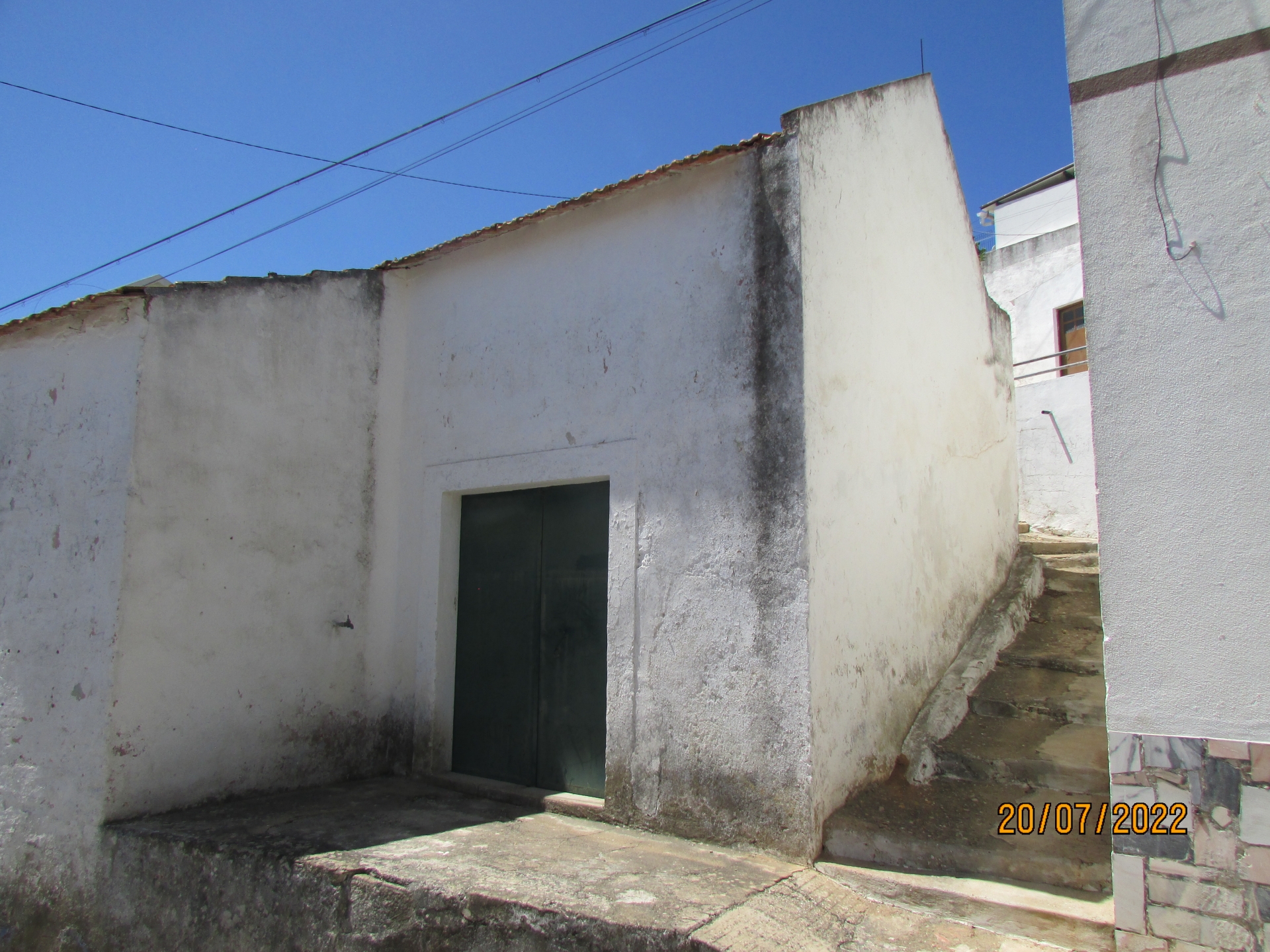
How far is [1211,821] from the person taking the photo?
3.12 metres

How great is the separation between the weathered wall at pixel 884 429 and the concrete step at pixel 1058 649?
0.43 metres

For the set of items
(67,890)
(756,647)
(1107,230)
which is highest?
(1107,230)

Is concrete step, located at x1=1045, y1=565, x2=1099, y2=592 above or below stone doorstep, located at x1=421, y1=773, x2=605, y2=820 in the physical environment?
above

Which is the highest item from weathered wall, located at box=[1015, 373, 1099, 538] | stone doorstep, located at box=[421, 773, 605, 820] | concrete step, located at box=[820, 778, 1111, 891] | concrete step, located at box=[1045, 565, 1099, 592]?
weathered wall, located at box=[1015, 373, 1099, 538]

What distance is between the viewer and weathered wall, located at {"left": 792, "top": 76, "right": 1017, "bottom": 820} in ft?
15.7

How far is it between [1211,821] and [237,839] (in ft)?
15.2

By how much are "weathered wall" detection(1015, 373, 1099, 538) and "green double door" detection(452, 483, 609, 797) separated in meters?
6.98

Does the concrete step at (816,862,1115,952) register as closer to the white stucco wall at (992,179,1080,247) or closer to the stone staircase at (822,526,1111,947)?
the stone staircase at (822,526,1111,947)

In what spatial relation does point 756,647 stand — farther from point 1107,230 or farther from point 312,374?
point 312,374

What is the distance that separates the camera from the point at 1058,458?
35.9ft

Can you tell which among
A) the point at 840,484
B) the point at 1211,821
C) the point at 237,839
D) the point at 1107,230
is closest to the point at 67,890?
the point at 237,839

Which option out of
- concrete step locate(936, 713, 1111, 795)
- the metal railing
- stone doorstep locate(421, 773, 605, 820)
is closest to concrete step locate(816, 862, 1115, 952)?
concrete step locate(936, 713, 1111, 795)
